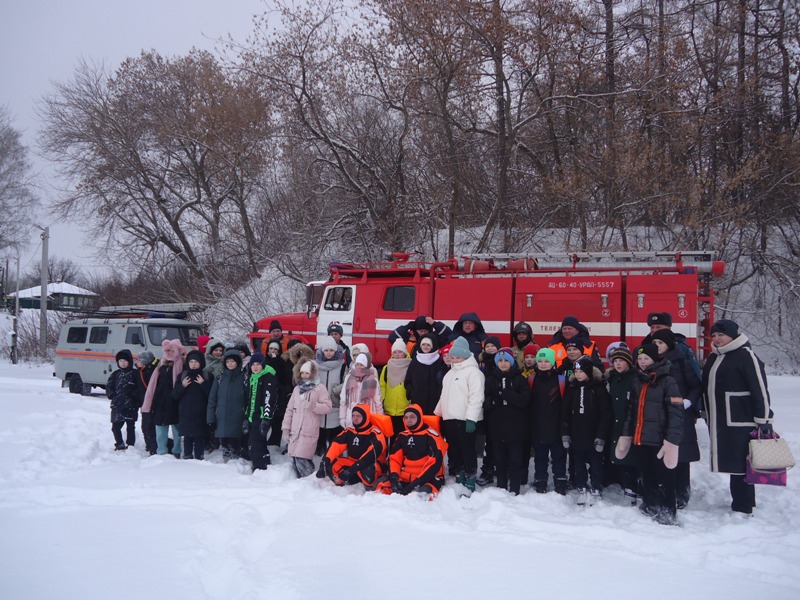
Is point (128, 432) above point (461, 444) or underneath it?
underneath

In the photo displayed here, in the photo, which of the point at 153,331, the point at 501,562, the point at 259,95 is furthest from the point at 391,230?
the point at 501,562

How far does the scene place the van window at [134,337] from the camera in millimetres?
17000

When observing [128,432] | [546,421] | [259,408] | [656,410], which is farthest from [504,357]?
[128,432]

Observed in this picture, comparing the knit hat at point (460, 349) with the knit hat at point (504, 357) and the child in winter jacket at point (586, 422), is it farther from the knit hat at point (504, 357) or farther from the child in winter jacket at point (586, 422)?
the child in winter jacket at point (586, 422)

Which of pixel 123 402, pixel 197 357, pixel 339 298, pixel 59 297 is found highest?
pixel 59 297

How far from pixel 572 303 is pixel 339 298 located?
463 centimetres

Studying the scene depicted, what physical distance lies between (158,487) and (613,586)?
503 cm

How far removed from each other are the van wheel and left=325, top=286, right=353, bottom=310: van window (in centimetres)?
1020

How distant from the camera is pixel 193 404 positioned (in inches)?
342

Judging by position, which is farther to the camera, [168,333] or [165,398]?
[168,333]

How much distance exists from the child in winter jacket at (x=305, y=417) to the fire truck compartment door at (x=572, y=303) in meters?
4.08

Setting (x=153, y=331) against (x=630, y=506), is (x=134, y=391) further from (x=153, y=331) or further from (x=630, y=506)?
(x=153, y=331)

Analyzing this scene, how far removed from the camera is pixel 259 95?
68.0ft

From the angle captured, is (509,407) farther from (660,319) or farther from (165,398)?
(165,398)
